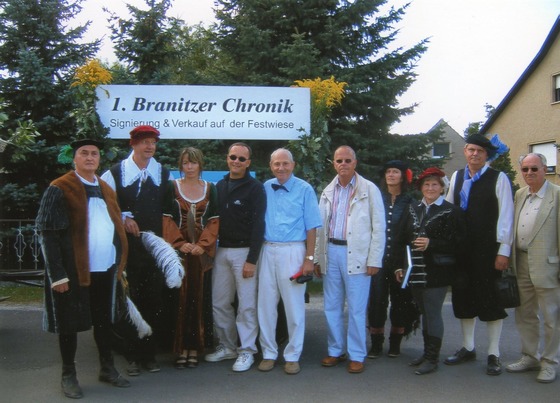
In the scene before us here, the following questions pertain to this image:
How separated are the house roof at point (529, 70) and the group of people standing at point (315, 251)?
18302mm

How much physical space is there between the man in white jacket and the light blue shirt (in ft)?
0.81

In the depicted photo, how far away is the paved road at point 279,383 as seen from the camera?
4.63 meters

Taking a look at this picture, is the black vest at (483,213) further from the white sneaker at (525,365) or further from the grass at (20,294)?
the grass at (20,294)

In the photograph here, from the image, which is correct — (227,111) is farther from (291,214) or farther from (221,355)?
(221,355)

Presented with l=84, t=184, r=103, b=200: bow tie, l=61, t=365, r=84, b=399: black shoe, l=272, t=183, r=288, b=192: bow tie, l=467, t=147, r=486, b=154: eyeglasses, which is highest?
l=467, t=147, r=486, b=154: eyeglasses

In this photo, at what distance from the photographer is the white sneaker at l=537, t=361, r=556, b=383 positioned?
16.5ft

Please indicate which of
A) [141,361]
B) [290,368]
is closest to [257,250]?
[290,368]

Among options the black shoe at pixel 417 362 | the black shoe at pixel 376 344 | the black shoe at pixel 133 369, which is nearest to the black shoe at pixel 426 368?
the black shoe at pixel 417 362

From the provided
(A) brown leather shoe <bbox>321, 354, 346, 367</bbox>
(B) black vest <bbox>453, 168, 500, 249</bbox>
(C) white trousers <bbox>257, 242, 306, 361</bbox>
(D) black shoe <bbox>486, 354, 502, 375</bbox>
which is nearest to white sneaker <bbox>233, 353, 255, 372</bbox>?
(C) white trousers <bbox>257, 242, 306, 361</bbox>

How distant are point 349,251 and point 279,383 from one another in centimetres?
132

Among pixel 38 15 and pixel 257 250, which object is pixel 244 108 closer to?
pixel 257 250

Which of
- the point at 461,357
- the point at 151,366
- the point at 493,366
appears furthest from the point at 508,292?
the point at 151,366

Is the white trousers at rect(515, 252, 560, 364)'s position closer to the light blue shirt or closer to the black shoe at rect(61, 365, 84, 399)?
the light blue shirt

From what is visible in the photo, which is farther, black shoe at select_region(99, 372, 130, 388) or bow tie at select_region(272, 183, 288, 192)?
bow tie at select_region(272, 183, 288, 192)
